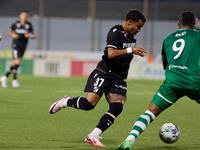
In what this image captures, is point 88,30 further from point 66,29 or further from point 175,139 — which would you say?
point 175,139

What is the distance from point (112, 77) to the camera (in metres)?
5.93

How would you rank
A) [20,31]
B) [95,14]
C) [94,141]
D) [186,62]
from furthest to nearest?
[95,14] < [20,31] < [94,141] < [186,62]

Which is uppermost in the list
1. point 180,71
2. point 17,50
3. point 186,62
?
point 186,62

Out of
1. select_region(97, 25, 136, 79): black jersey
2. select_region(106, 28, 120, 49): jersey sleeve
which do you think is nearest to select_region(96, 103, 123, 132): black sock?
select_region(97, 25, 136, 79): black jersey

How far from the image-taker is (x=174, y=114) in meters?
9.18

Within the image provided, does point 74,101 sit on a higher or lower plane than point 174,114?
higher

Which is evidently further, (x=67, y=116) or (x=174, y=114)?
(x=174, y=114)

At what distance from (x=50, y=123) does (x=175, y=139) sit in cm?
266

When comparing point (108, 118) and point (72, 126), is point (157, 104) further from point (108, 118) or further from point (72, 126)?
point (72, 126)

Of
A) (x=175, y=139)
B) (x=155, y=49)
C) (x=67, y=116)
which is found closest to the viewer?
(x=175, y=139)

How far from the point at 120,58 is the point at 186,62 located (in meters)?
1.18

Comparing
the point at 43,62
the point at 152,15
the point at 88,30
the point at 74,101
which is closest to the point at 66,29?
the point at 88,30

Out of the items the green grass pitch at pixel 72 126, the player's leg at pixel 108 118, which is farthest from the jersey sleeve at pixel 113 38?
the green grass pitch at pixel 72 126

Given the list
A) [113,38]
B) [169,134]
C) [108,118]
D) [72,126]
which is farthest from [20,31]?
[169,134]
